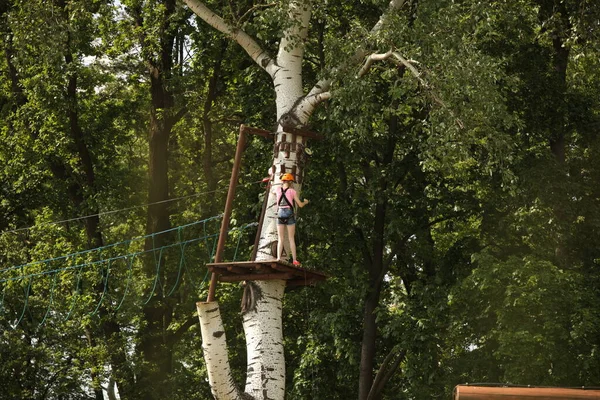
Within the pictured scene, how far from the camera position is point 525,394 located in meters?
12.2

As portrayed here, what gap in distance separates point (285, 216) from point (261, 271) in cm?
76

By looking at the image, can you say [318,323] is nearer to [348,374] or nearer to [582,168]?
[348,374]

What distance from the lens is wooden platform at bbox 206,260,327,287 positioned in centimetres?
1468

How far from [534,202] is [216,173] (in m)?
9.85

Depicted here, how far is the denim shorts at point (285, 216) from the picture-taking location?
599 inches

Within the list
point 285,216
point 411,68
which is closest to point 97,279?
point 285,216

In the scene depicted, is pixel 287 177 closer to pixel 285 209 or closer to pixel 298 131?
pixel 285 209

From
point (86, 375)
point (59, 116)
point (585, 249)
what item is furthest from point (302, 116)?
point (86, 375)

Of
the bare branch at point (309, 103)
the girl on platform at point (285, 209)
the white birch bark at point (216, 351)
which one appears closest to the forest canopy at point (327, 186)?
the bare branch at point (309, 103)

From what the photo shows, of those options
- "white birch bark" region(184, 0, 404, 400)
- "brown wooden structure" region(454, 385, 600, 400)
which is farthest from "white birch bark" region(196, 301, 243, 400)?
"brown wooden structure" region(454, 385, 600, 400)

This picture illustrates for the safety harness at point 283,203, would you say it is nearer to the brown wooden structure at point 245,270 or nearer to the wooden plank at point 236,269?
the brown wooden structure at point 245,270

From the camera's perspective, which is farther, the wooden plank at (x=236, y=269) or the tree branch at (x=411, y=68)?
the tree branch at (x=411, y=68)

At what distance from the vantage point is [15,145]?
2742 centimetres

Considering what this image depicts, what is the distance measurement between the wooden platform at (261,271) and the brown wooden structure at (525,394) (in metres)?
3.24
